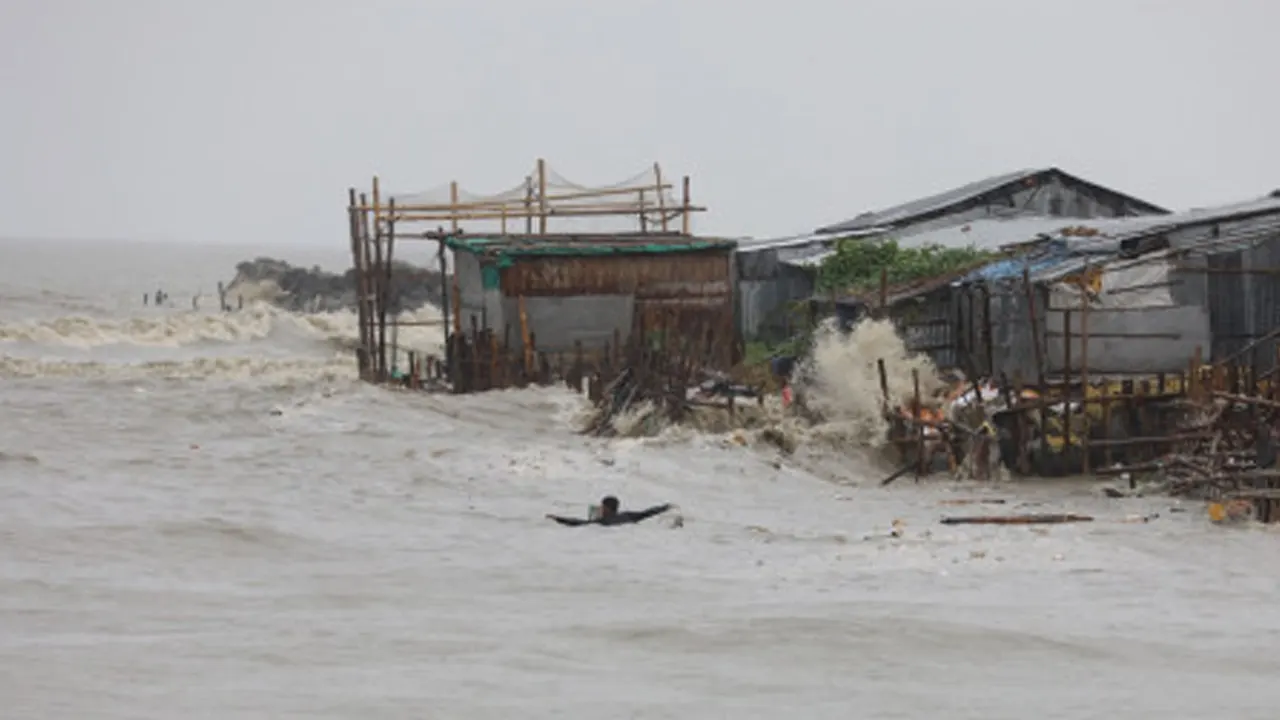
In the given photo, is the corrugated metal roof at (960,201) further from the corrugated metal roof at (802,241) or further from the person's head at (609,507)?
the person's head at (609,507)

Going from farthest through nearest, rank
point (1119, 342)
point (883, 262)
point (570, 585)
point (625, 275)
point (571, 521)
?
point (625, 275) < point (883, 262) < point (1119, 342) < point (571, 521) < point (570, 585)

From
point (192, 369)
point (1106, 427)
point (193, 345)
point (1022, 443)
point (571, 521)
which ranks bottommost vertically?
point (571, 521)

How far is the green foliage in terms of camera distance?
27547 millimetres

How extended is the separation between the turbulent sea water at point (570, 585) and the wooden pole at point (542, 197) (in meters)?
10.3

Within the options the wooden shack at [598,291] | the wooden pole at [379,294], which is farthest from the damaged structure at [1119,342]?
the wooden pole at [379,294]

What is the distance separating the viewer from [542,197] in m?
33.7

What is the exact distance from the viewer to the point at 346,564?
13.8m

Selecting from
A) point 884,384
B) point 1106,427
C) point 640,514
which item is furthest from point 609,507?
point 1106,427

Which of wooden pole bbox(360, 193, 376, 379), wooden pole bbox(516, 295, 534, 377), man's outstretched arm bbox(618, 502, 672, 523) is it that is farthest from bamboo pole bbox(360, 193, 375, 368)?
man's outstretched arm bbox(618, 502, 672, 523)

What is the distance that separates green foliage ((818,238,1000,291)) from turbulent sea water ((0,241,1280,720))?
432 centimetres

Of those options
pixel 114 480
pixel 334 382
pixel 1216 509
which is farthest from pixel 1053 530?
pixel 334 382

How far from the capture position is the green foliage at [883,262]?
27547mm

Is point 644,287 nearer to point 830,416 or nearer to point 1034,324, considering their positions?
point 830,416

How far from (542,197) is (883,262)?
7.17 meters
